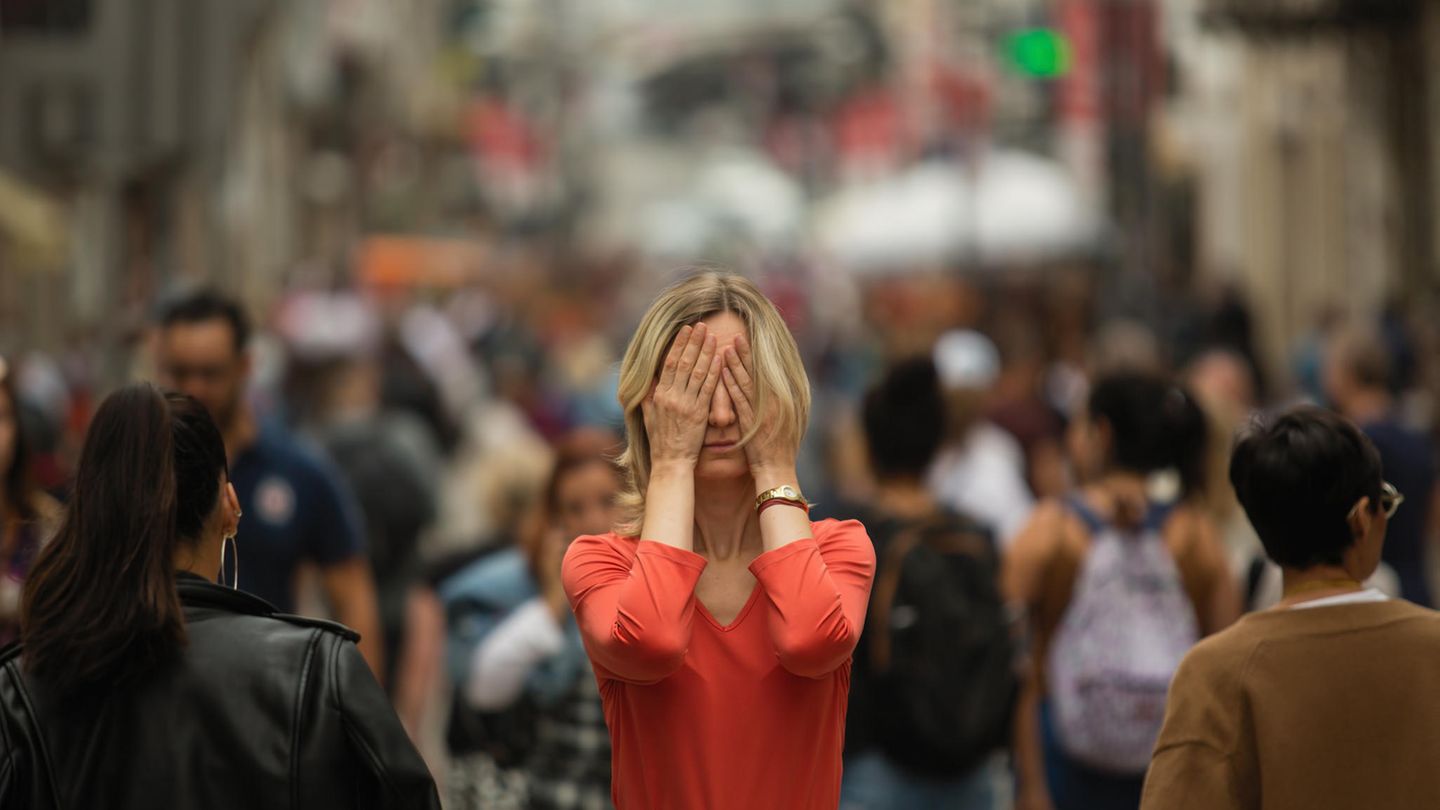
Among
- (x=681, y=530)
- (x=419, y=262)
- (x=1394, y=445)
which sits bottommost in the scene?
(x=419, y=262)

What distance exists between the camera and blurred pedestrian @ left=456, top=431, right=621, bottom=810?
5.75 metres

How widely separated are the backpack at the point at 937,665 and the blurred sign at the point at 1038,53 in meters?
17.8

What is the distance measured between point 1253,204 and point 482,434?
1939 cm

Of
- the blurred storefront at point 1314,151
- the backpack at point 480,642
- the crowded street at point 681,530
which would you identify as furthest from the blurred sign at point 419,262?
the backpack at point 480,642

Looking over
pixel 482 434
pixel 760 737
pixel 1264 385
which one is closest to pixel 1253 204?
pixel 1264 385

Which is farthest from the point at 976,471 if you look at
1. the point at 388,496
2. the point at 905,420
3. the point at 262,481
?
the point at 262,481

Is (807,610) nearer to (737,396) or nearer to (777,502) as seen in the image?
(777,502)

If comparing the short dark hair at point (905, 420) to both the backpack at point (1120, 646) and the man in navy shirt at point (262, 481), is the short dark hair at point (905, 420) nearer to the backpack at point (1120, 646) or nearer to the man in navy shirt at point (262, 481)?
the backpack at point (1120, 646)

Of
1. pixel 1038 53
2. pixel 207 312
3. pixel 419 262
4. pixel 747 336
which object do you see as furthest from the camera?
pixel 419 262

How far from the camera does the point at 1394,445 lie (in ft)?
29.5

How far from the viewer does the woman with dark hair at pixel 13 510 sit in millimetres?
5559

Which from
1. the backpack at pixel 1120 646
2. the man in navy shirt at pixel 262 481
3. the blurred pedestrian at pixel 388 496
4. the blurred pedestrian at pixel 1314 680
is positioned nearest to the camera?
the blurred pedestrian at pixel 1314 680

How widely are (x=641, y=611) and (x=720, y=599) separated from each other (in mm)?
239

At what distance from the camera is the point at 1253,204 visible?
103ft
